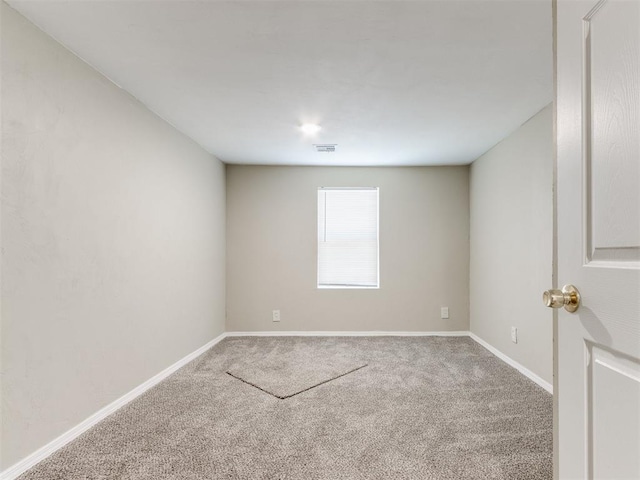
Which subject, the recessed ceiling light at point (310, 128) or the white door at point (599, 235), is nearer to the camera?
the white door at point (599, 235)

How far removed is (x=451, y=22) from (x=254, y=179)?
3.17 meters

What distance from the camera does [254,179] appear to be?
14.8 feet

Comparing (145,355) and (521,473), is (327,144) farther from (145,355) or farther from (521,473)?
(521,473)

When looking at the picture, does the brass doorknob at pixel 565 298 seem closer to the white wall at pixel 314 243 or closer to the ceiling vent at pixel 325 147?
the ceiling vent at pixel 325 147

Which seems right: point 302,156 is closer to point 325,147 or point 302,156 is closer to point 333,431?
point 325,147

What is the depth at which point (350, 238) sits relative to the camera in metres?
4.58

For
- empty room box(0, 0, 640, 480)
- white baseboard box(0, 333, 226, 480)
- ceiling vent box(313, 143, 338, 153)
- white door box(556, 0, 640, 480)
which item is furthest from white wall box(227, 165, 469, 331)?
white door box(556, 0, 640, 480)

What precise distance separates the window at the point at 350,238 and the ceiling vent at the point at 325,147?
33.4 inches

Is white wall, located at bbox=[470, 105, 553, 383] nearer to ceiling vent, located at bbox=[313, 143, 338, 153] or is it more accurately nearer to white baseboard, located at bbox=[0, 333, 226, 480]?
ceiling vent, located at bbox=[313, 143, 338, 153]

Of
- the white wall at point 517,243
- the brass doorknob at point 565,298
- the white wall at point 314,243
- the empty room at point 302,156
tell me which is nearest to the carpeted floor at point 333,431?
the empty room at point 302,156

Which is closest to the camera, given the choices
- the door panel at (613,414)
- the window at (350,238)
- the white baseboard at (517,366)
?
the door panel at (613,414)

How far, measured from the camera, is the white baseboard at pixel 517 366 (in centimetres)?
268

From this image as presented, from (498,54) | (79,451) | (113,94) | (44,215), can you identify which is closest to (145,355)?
(79,451)

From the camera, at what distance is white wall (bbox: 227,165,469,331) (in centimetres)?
447
